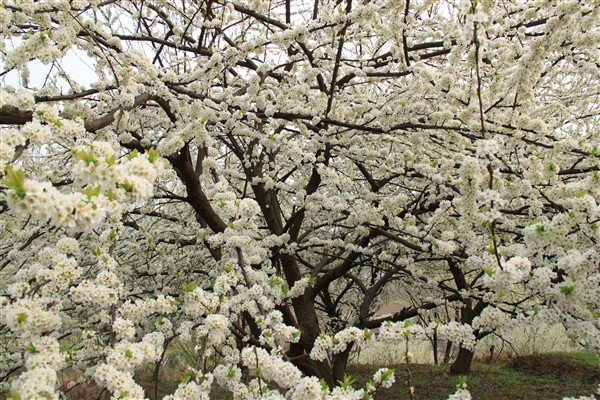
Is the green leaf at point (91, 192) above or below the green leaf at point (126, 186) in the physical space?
below

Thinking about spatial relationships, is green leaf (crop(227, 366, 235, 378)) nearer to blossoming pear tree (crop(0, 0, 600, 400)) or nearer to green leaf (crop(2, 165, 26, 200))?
blossoming pear tree (crop(0, 0, 600, 400))

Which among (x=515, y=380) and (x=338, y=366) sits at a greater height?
(x=338, y=366)

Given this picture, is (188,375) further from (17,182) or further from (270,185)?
(270,185)

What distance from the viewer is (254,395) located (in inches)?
105

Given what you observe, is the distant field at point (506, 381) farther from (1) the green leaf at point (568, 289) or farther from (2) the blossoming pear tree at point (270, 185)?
(1) the green leaf at point (568, 289)

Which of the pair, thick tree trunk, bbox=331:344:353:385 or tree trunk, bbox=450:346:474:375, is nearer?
thick tree trunk, bbox=331:344:353:385

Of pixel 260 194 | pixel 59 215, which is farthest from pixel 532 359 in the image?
pixel 59 215

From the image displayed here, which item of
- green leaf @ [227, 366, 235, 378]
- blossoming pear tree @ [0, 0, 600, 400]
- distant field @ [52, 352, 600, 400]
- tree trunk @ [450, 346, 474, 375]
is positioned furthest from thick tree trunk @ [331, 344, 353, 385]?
green leaf @ [227, 366, 235, 378]

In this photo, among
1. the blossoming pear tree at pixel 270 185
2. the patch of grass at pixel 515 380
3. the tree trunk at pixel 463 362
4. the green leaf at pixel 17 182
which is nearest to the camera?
the green leaf at pixel 17 182

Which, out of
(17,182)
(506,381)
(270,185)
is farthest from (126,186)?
(506,381)

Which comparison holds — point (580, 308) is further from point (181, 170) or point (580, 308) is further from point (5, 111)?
point (181, 170)

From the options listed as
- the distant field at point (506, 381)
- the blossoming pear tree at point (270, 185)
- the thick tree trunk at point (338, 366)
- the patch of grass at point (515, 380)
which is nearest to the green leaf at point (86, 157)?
the blossoming pear tree at point (270, 185)

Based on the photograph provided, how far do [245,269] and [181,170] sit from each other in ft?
6.29

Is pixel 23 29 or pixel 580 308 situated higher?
pixel 23 29
